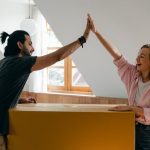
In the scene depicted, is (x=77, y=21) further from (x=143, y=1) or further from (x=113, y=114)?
(x=113, y=114)

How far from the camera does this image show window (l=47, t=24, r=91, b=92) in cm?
461

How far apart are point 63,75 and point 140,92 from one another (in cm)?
321

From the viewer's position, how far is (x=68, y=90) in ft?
15.4

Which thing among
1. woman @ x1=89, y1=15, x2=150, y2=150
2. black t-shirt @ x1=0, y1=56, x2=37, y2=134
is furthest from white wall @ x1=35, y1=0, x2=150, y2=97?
black t-shirt @ x1=0, y1=56, x2=37, y2=134

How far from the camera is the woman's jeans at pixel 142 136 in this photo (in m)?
1.53

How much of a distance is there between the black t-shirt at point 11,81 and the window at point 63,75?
2945mm

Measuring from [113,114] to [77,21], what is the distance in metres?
1.66

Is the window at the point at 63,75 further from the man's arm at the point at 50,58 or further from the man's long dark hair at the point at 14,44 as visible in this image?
the man's arm at the point at 50,58

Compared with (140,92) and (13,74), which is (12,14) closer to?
(13,74)

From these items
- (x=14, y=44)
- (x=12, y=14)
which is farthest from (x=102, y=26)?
(x=12, y=14)

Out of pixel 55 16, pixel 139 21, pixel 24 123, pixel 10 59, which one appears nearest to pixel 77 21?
pixel 55 16

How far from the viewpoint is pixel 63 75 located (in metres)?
4.75

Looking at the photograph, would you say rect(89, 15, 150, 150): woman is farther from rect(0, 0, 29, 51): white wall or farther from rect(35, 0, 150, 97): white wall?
rect(0, 0, 29, 51): white wall

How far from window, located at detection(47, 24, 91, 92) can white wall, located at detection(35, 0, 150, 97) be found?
1.01 metres
